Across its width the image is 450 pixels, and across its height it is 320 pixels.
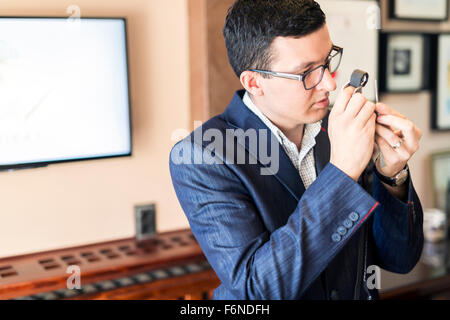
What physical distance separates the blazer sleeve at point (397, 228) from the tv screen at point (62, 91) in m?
1.18

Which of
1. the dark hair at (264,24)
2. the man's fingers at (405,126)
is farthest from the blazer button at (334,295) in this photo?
the dark hair at (264,24)

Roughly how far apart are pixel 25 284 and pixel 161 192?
721 mm

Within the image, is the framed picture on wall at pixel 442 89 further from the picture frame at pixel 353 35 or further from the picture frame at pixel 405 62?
the picture frame at pixel 353 35

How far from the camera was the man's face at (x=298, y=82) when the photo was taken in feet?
4.09

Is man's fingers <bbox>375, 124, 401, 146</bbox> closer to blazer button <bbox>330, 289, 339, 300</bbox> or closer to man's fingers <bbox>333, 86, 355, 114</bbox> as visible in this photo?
man's fingers <bbox>333, 86, 355, 114</bbox>

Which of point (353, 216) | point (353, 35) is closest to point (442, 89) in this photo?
point (353, 35)

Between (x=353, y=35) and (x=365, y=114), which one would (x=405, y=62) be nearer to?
(x=353, y=35)

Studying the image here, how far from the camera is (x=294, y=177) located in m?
1.28

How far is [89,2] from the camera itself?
204 centimetres

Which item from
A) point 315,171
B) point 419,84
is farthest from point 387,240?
point 419,84

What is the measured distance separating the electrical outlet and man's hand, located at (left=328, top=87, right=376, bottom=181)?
4.31 ft

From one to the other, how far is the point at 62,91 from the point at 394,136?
4.42ft

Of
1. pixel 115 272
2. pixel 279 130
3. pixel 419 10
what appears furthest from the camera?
pixel 419 10

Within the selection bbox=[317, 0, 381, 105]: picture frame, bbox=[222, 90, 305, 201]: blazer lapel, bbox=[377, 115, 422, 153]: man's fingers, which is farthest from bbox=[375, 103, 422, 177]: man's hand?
bbox=[317, 0, 381, 105]: picture frame
